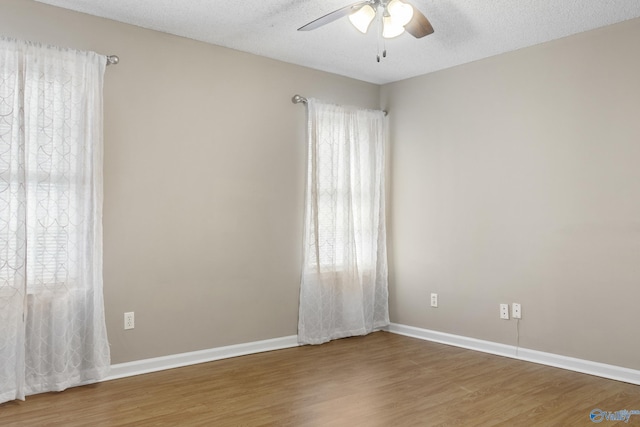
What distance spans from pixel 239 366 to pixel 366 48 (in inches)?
110

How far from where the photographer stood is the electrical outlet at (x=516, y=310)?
171 inches

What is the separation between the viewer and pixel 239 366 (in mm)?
4062

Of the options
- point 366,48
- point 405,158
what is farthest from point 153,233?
point 405,158

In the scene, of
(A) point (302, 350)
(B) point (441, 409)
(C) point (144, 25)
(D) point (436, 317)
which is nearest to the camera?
(B) point (441, 409)

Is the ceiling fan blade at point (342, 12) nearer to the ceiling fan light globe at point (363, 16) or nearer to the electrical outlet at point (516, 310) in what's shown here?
the ceiling fan light globe at point (363, 16)

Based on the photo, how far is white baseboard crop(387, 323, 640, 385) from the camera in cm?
375

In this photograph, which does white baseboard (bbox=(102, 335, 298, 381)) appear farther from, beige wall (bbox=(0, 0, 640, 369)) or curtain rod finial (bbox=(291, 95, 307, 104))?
curtain rod finial (bbox=(291, 95, 307, 104))

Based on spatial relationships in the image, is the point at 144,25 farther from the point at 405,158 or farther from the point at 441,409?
the point at 441,409

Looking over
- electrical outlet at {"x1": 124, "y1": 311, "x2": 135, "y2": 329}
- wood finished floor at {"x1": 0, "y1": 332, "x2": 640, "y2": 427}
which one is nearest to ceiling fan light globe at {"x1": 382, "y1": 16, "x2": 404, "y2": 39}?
wood finished floor at {"x1": 0, "y1": 332, "x2": 640, "y2": 427}

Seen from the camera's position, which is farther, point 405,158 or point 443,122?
point 405,158

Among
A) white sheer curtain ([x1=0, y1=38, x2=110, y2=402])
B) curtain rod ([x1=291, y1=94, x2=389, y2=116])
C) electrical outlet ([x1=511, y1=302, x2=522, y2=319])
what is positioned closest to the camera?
white sheer curtain ([x1=0, y1=38, x2=110, y2=402])

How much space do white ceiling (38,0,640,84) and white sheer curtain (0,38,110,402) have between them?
1.80ft

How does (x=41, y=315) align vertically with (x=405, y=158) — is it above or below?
below

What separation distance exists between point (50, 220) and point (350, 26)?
8.24 feet
